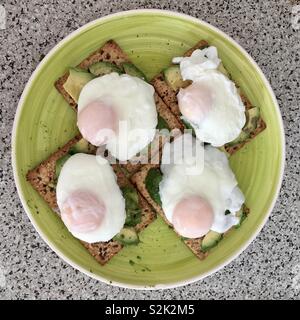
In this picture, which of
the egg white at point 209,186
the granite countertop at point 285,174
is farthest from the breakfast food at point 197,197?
the granite countertop at point 285,174

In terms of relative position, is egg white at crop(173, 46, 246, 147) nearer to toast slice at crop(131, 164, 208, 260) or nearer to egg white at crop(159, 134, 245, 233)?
egg white at crop(159, 134, 245, 233)

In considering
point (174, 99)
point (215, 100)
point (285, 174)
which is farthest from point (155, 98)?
point (285, 174)

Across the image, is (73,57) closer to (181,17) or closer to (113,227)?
(181,17)

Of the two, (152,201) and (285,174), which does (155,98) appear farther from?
(285,174)

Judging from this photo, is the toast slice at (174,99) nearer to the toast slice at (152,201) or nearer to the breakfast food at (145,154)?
the breakfast food at (145,154)

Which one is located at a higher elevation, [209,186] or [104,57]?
[104,57]

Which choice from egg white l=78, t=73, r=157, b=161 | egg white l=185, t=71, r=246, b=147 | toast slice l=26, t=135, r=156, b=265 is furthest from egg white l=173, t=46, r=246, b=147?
toast slice l=26, t=135, r=156, b=265
